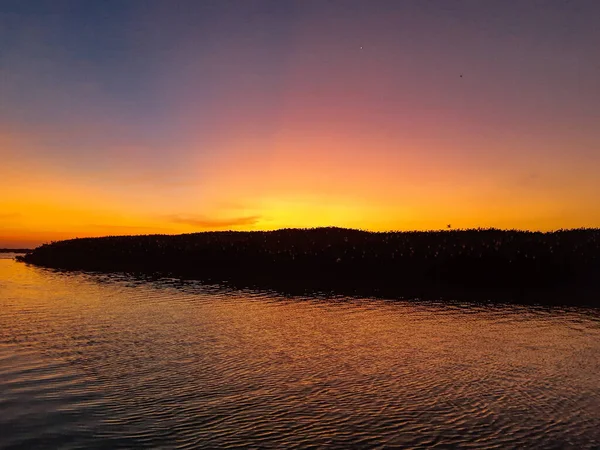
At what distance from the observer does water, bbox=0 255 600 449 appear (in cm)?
968

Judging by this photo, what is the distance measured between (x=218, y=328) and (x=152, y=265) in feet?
142

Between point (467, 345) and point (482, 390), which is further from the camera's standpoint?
point (467, 345)

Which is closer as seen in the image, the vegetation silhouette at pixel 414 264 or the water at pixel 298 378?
the water at pixel 298 378

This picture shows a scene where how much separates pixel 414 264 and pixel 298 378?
33946 mm

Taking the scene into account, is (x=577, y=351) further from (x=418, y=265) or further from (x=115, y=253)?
(x=115, y=253)

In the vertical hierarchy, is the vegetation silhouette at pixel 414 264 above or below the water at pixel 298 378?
above

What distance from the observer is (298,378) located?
44.2 feet

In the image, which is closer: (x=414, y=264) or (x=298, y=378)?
(x=298, y=378)

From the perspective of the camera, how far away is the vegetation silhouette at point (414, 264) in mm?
36250

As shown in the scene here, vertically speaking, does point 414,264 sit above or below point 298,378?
above

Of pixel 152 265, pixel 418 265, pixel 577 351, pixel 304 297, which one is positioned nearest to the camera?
pixel 577 351

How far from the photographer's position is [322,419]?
10.4 meters

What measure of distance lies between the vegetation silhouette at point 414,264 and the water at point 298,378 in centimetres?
1106

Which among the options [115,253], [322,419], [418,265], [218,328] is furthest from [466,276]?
[115,253]
